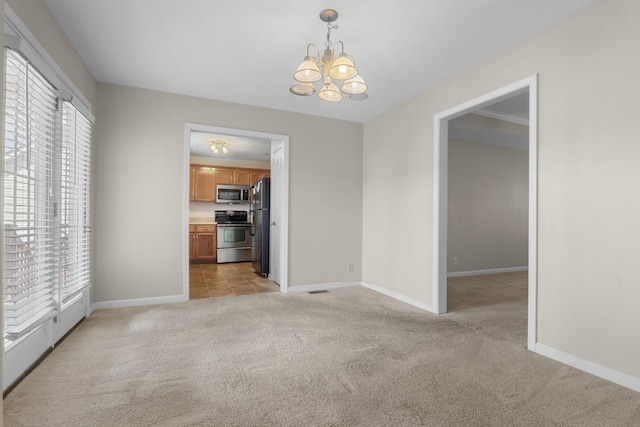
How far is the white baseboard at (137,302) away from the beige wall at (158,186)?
0.16ft

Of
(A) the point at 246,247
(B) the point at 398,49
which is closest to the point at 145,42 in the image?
(B) the point at 398,49

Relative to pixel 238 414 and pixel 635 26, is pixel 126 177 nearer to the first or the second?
pixel 238 414

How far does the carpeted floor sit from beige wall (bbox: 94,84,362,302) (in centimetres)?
55

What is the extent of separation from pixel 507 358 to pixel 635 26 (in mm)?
2354

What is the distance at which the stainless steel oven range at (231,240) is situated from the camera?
716 centimetres

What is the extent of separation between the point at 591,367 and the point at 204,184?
7153mm

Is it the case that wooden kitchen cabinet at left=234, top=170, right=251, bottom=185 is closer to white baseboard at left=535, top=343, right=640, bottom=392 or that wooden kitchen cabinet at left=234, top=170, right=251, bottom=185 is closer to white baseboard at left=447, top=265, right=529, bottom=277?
white baseboard at left=447, top=265, right=529, bottom=277

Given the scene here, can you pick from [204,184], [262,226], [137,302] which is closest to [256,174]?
[204,184]

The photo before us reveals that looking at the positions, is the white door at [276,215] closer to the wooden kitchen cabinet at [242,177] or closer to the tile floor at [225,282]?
the tile floor at [225,282]

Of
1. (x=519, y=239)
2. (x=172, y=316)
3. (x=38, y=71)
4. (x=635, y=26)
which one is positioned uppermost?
(x=635, y=26)

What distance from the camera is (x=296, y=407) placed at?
1.81m

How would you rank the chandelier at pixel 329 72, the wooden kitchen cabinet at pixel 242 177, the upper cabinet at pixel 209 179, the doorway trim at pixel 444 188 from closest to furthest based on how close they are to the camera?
the chandelier at pixel 329 72
the doorway trim at pixel 444 188
the upper cabinet at pixel 209 179
the wooden kitchen cabinet at pixel 242 177

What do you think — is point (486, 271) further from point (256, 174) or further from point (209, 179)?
point (209, 179)

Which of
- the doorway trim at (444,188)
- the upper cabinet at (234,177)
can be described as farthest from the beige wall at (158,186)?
the upper cabinet at (234,177)
